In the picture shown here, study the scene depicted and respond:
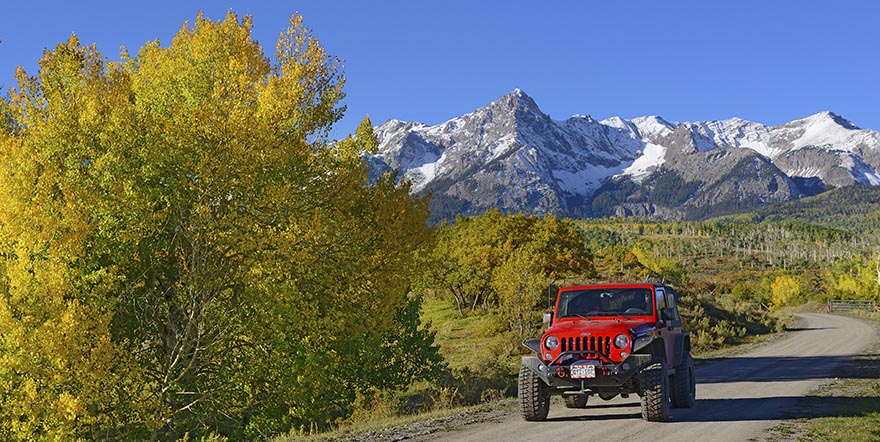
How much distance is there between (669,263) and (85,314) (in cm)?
11984

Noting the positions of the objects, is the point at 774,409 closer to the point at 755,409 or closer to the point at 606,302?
the point at 755,409

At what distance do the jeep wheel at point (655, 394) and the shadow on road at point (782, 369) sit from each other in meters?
10.6

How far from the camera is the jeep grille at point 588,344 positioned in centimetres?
1299

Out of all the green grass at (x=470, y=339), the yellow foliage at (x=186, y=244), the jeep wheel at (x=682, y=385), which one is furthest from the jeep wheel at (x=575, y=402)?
the green grass at (x=470, y=339)

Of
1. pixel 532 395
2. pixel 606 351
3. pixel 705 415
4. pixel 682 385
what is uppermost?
pixel 606 351

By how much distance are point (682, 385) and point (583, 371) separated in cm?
380

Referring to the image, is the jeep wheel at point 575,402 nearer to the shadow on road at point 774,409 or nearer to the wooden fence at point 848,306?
the shadow on road at point 774,409

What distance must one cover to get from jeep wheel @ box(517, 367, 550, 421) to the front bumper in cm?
57

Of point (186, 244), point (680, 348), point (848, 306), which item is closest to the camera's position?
point (680, 348)

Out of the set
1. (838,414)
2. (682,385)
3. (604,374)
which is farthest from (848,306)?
(604,374)

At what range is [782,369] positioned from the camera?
2708cm

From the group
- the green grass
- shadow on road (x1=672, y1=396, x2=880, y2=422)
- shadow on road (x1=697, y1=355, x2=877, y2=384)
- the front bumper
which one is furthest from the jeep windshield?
the green grass

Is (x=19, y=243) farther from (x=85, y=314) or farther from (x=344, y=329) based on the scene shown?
(x=344, y=329)

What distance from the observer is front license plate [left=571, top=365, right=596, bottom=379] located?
41.5ft
